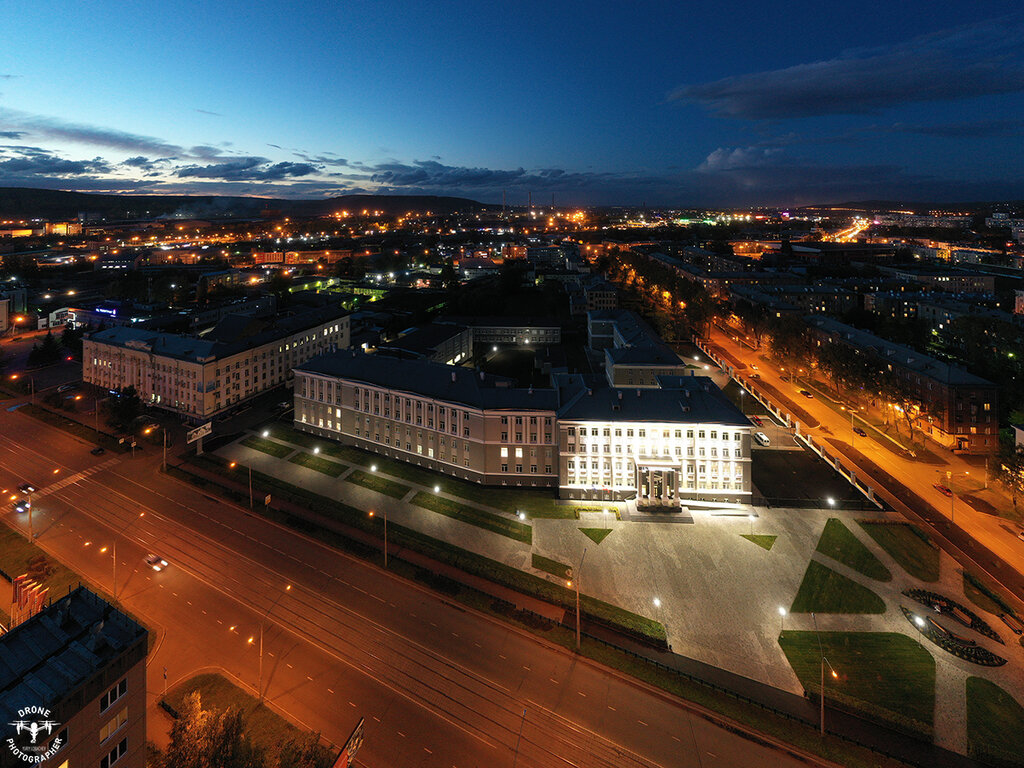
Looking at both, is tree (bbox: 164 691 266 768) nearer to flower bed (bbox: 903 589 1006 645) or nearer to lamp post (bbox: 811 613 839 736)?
lamp post (bbox: 811 613 839 736)

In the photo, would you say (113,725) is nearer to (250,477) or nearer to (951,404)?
(250,477)

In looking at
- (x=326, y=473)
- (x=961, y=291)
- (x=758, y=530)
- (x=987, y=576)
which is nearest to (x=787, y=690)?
(x=758, y=530)

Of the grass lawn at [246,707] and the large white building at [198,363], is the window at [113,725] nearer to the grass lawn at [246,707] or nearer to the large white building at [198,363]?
the grass lawn at [246,707]

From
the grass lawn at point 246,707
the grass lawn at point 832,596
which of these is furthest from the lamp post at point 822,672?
the grass lawn at point 246,707

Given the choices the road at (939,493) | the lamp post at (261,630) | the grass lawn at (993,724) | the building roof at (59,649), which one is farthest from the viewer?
the road at (939,493)

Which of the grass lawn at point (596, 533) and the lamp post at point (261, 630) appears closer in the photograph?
the lamp post at point (261, 630)

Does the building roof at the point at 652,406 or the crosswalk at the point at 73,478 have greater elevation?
the building roof at the point at 652,406

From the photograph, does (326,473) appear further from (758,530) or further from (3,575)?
(758,530)
